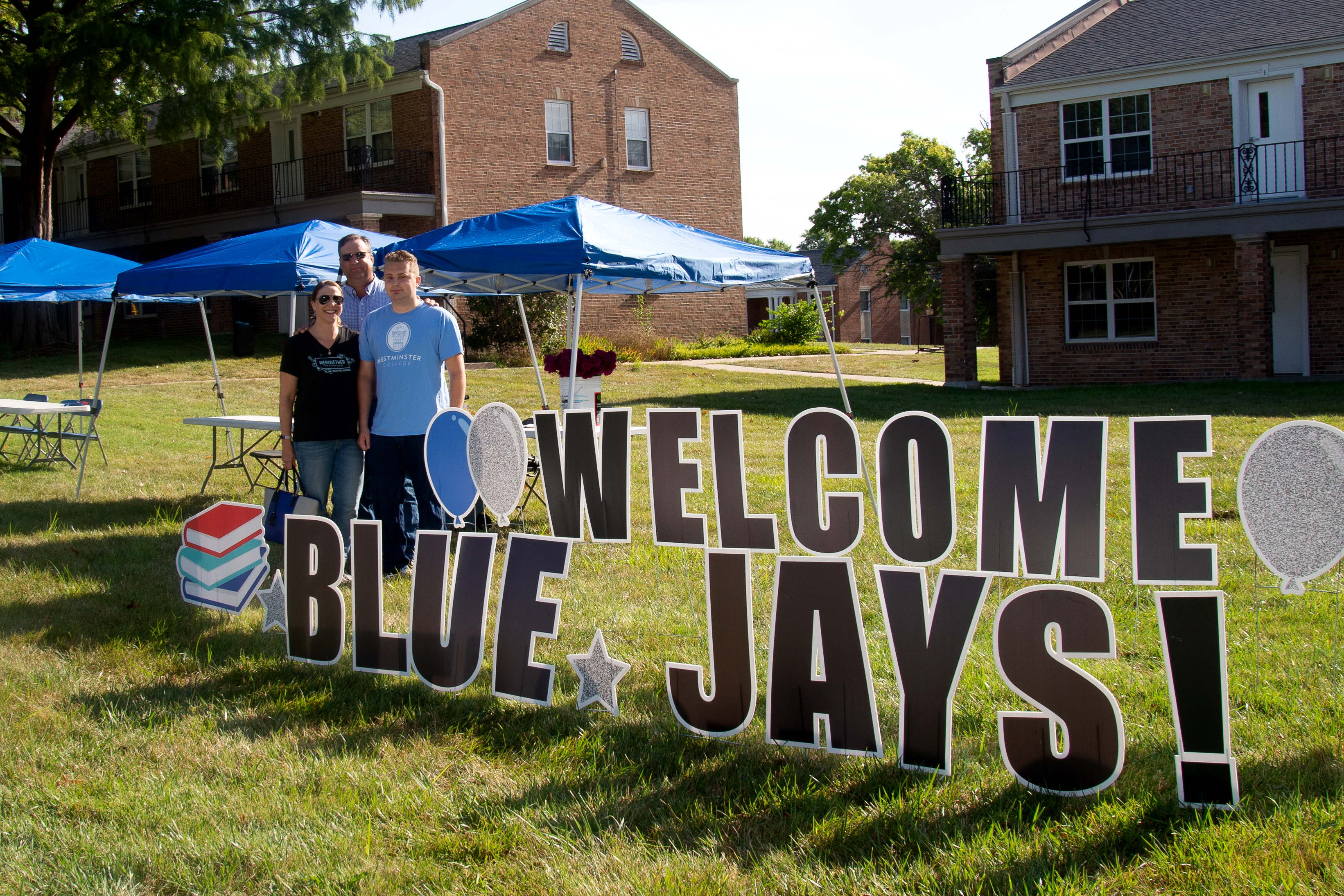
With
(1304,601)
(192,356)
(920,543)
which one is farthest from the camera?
(192,356)

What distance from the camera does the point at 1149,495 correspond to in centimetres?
356

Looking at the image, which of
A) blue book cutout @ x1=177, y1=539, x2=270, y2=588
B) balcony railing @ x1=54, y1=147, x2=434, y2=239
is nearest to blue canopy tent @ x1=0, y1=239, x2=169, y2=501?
blue book cutout @ x1=177, y1=539, x2=270, y2=588

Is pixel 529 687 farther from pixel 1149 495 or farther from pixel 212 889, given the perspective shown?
pixel 1149 495

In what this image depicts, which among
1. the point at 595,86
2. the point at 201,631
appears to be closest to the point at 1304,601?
Result: the point at 201,631

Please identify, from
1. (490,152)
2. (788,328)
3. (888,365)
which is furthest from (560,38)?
(888,365)

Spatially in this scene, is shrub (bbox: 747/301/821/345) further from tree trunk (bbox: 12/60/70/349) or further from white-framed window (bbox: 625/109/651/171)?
tree trunk (bbox: 12/60/70/349)

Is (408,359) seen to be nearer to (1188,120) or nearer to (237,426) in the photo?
(237,426)

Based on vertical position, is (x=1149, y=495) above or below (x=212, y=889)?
above

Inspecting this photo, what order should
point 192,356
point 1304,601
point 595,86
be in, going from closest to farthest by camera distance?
1. point 1304,601
2. point 192,356
3. point 595,86

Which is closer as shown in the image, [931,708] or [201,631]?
[931,708]

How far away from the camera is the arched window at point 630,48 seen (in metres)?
29.8

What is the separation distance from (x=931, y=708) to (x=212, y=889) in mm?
2231

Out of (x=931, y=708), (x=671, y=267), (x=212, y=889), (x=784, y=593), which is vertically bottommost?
(x=212, y=889)

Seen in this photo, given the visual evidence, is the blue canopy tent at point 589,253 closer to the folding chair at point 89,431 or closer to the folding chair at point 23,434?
the folding chair at point 89,431
